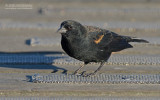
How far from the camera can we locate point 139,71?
17.3 feet

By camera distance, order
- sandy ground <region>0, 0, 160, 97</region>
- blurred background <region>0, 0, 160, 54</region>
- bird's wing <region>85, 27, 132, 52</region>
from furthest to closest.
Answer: blurred background <region>0, 0, 160, 54</region>
bird's wing <region>85, 27, 132, 52</region>
sandy ground <region>0, 0, 160, 97</region>

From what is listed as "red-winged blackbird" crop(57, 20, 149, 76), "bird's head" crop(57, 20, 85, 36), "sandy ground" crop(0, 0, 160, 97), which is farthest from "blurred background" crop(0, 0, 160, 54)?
"bird's head" crop(57, 20, 85, 36)

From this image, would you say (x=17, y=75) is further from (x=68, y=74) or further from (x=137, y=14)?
(x=137, y=14)

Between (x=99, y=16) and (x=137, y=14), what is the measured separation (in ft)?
2.34

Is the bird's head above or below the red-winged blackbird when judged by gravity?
above

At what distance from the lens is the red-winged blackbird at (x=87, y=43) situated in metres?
4.97

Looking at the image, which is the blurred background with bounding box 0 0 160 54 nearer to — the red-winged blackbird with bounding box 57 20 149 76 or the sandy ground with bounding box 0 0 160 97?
the sandy ground with bounding box 0 0 160 97

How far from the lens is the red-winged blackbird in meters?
4.97

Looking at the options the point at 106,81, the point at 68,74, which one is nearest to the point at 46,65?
the point at 68,74

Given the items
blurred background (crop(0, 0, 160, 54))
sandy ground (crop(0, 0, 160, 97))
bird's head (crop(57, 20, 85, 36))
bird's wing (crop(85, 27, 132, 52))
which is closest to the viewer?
sandy ground (crop(0, 0, 160, 97))

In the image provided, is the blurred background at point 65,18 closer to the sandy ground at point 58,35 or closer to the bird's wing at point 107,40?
the sandy ground at point 58,35

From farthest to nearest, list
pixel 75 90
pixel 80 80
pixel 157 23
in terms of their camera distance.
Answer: pixel 157 23 → pixel 80 80 → pixel 75 90

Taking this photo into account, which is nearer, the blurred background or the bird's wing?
the bird's wing

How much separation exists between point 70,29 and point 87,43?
26cm
